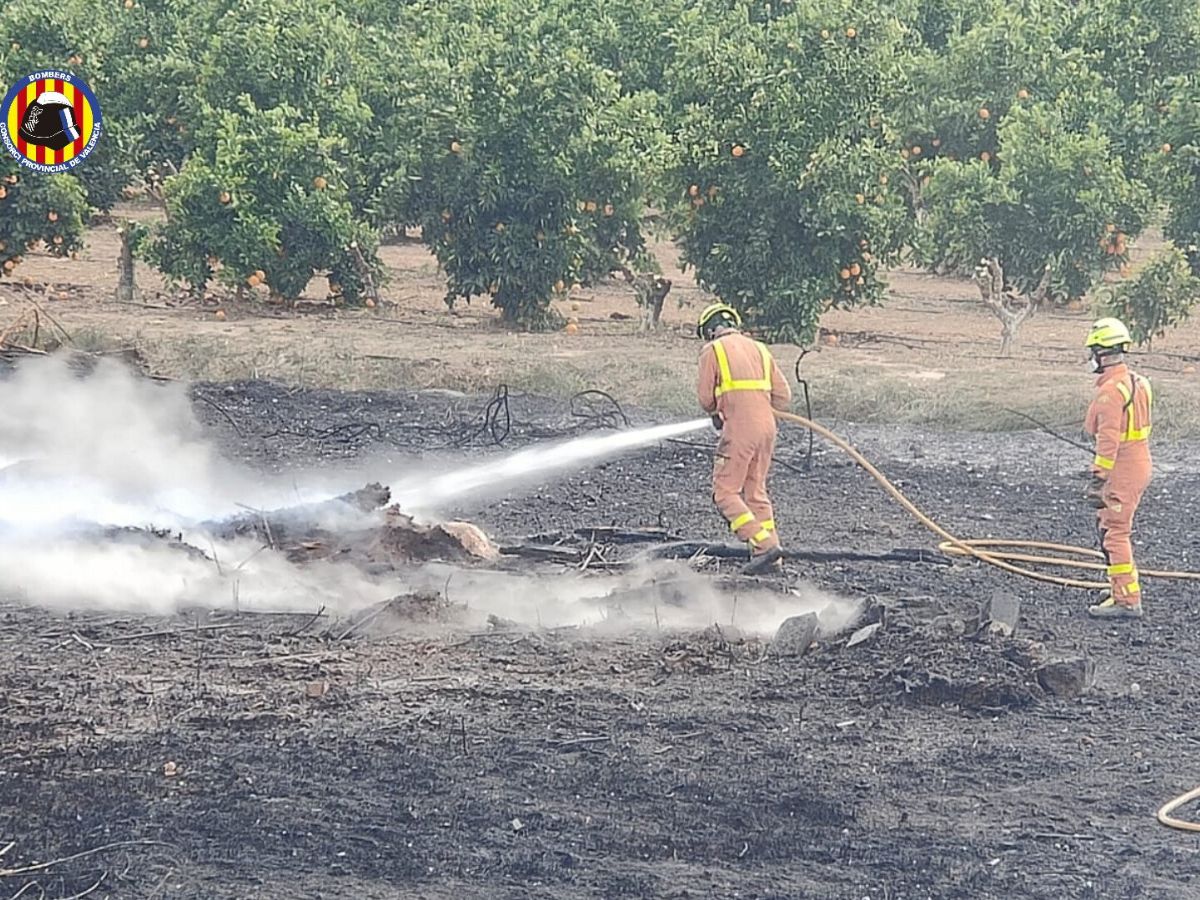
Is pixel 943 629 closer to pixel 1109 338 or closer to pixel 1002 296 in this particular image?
pixel 1109 338

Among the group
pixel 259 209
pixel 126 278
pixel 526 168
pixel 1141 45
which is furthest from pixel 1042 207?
pixel 126 278

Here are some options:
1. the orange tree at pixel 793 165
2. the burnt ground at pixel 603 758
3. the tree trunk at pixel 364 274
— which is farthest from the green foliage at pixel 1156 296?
the burnt ground at pixel 603 758

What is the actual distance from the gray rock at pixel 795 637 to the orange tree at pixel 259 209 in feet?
41.8

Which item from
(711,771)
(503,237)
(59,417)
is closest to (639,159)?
(503,237)

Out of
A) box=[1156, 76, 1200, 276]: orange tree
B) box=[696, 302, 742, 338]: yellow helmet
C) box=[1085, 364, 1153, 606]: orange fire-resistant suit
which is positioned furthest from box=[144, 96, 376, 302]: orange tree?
box=[1085, 364, 1153, 606]: orange fire-resistant suit

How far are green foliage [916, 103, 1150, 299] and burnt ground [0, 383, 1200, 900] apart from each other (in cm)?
1062

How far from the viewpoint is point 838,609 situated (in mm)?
9070

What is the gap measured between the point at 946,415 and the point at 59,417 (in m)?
7.99

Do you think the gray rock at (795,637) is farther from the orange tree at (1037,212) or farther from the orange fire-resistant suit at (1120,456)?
the orange tree at (1037,212)

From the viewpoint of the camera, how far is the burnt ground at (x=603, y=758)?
18.9ft

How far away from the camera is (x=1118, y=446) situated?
9016 mm

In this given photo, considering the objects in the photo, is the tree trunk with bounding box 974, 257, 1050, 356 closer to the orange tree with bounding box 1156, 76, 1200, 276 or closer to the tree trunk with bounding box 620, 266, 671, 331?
the orange tree with bounding box 1156, 76, 1200, 276

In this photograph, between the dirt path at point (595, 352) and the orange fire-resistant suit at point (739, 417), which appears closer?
the orange fire-resistant suit at point (739, 417)

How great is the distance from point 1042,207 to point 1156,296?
194 centimetres
